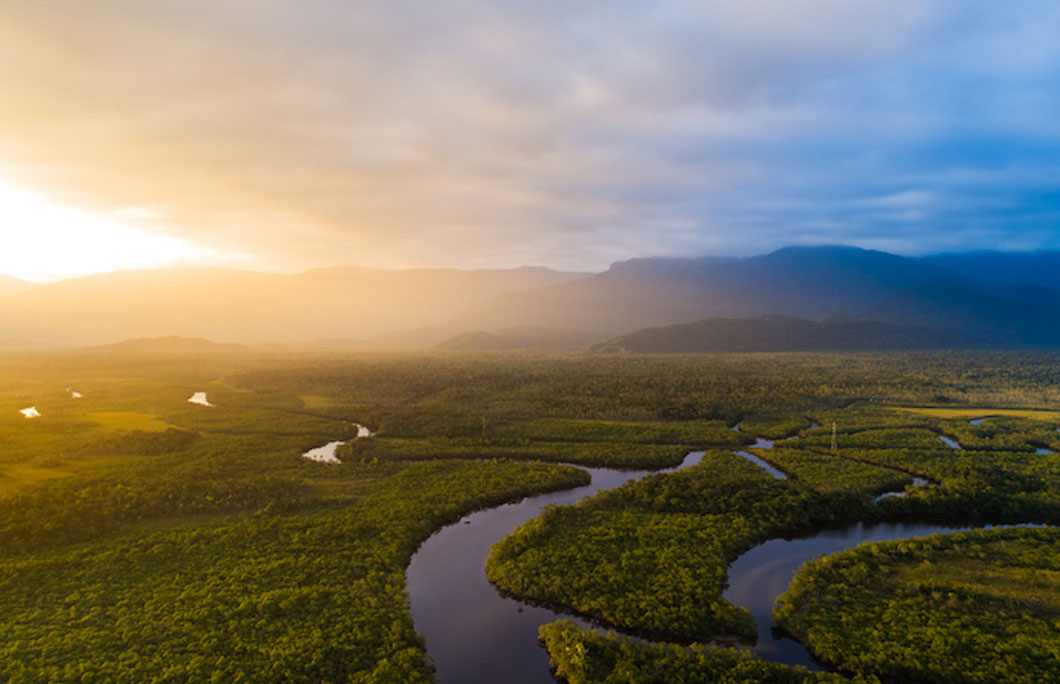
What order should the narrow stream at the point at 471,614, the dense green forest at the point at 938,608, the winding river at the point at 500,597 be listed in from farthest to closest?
1. the winding river at the point at 500,597
2. the narrow stream at the point at 471,614
3. the dense green forest at the point at 938,608

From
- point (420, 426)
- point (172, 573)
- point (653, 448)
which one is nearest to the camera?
point (172, 573)

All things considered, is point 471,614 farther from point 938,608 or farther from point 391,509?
point 938,608

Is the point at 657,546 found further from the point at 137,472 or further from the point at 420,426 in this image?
the point at 137,472

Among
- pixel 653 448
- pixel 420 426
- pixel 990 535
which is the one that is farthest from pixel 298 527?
pixel 990 535

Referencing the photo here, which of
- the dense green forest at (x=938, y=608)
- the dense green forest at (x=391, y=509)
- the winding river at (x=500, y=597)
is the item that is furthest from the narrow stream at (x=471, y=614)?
the dense green forest at (x=938, y=608)

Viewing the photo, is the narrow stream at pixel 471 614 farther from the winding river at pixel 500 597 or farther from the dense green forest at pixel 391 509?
the dense green forest at pixel 391 509

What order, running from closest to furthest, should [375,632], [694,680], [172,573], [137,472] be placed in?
[694,680], [375,632], [172,573], [137,472]

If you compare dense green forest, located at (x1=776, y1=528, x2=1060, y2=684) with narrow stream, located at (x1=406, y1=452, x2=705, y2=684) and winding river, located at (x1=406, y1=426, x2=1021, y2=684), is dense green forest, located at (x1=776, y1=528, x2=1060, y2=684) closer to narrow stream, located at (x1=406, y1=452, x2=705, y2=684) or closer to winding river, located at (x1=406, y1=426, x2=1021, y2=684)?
winding river, located at (x1=406, y1=426, x2=1021, y2=684)
